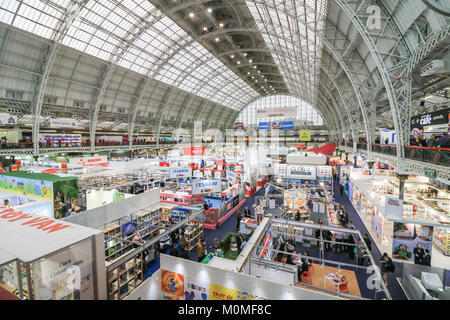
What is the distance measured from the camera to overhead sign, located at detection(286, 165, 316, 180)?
17.1m

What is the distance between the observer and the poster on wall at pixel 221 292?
4416 mm

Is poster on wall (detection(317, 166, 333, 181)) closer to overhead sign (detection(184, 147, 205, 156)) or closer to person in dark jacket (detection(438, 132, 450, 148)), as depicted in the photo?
person in dark jacket (detection(438, 132, 450, 148))

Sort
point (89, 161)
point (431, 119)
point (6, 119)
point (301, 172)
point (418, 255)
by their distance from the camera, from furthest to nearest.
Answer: point (301, 172), point (89, 161), point (6, 119), point (418, 255), point (431, 119)

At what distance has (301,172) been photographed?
17.5 meters

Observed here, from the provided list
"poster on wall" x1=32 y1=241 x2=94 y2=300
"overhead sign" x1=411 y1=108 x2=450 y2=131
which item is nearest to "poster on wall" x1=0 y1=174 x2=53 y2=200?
"poster on wall" x1=32 y1=241 x2=94 y2=300

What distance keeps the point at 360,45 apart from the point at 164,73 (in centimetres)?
2272

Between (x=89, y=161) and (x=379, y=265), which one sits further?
(x=89, y=161)

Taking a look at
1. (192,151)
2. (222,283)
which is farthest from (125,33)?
(222,283)

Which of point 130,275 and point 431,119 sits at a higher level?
point 431,119

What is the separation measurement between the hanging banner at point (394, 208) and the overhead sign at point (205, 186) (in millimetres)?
8308

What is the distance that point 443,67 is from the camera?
291 inches

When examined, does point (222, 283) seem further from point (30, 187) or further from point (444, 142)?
point (30, 187)

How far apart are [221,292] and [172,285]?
4.43ft

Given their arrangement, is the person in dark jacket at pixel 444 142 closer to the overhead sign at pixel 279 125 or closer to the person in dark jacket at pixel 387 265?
the person in dark jacket at pixel 387 265
